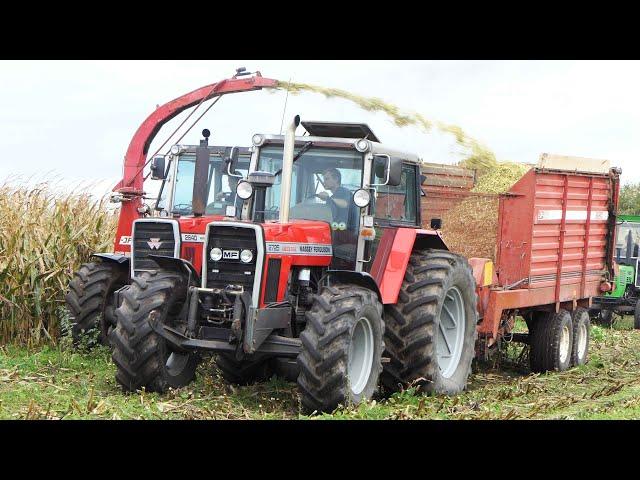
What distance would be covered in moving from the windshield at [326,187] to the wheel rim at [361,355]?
1081 millimetres

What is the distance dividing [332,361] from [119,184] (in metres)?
7.77

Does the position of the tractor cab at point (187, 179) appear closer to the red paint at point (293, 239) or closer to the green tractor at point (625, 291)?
the red paint at point (293, 239)

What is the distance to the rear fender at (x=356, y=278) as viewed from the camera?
27.6ft

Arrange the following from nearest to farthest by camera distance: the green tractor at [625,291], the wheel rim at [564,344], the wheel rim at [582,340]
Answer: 1. the wheel rim at [564,344]
2. the wheel rim at [582,340]
3. the green tractor at [625,291]

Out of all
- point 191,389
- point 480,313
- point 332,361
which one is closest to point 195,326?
point 191,389

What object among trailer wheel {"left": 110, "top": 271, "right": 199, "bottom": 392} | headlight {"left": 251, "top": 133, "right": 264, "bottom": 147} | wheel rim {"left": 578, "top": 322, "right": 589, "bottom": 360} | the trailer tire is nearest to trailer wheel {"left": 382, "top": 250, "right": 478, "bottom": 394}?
the trailer tire

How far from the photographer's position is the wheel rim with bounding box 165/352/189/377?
893 cm

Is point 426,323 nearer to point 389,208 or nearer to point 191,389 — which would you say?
point 389,208

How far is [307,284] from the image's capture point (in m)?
8.91

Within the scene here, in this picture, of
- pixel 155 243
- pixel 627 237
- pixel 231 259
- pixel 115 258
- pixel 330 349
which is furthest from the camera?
pixel 627 237

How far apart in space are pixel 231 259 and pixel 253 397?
1.48 m

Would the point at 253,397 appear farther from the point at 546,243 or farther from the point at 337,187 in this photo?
the point at 546,243

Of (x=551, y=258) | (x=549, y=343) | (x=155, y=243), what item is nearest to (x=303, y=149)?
(x=155, y=243)

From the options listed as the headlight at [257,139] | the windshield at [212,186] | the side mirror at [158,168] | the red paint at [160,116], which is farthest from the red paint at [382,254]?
the red paint at [160,116]
